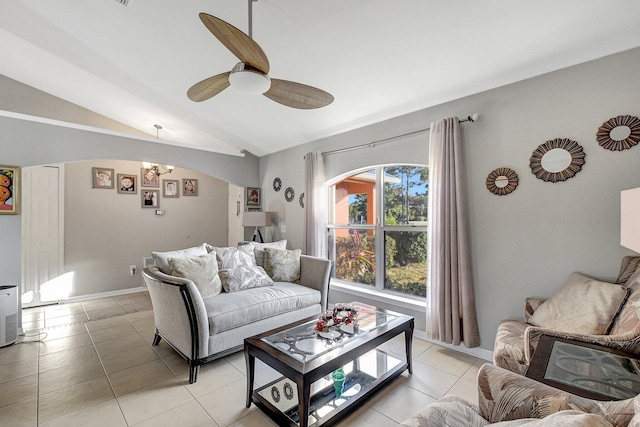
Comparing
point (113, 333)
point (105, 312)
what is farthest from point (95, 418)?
point (105, 312)

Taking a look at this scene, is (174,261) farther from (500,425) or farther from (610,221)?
(610,221)

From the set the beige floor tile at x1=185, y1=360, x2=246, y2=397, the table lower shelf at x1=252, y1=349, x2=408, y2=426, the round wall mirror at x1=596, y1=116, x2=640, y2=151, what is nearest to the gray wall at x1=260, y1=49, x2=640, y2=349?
the round wall mirror at x1=596, y1=116, x2=640, y2=151

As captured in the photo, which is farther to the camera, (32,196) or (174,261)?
(32,196)

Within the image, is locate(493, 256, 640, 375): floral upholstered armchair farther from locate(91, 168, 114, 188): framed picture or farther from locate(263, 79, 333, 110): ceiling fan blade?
locate(91, 168, 114, 188): framed picture

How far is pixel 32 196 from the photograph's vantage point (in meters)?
4.14

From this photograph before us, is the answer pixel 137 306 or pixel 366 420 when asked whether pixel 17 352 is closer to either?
pixel 137 306

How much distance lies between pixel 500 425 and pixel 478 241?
1.95 metres

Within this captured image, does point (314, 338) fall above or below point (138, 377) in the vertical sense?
Answer: above

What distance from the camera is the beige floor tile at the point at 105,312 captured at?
376cm

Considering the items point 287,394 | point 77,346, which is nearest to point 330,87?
point 287,394

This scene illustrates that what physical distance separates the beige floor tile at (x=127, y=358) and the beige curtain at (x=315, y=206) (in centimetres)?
216

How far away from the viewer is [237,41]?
4.75 feet

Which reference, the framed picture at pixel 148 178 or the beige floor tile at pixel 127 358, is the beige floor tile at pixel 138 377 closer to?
the beige floor tile at pixel 127 358

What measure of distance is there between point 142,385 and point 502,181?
134 inches
